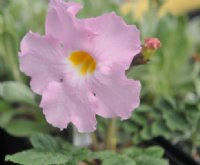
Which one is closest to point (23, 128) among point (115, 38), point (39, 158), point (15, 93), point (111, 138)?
point (15, 93)

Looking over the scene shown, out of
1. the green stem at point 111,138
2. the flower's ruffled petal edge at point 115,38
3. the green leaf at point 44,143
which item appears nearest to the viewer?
the flower's ruffled petal edge at point 115,38

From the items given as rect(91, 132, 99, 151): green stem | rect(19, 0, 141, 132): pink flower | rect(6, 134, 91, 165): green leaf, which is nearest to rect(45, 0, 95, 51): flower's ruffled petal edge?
rect(19, 0, 141, 132): pink flower

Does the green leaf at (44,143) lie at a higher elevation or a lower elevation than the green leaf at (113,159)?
higher

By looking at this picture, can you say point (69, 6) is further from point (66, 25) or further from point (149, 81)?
point (149, 81)

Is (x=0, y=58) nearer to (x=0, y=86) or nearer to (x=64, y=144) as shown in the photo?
(x=0, y=86)

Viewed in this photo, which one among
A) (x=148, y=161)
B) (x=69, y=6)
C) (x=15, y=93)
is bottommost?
(x=148, y=161)

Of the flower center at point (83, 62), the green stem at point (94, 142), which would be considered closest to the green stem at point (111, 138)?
the green stem at point (94, 142)

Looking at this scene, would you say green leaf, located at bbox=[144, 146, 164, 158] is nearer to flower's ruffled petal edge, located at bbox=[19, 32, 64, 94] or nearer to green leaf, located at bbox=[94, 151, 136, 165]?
green leaf, located at bbox=[94, 151, 136, 165]

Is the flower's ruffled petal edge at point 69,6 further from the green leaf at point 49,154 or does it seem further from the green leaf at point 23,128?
the green leaf at point 23,128
